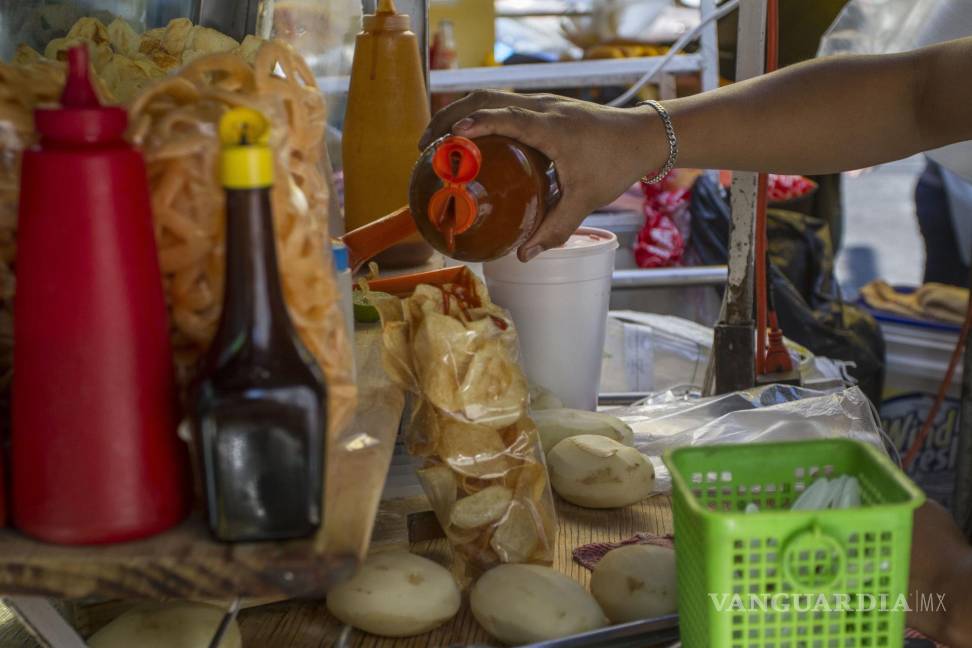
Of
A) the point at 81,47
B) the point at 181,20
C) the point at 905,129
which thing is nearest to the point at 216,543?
the point at 81,47

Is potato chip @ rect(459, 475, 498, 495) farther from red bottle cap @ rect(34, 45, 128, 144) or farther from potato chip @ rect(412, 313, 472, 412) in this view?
red bottle cap @ rect(34, 45, 128, 144)

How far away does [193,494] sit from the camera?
66 cm

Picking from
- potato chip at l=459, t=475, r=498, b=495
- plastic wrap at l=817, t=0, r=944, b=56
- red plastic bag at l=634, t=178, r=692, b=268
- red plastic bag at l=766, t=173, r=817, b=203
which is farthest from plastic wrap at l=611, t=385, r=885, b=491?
red plastic bag at l=766, t=173, r=817, b=203

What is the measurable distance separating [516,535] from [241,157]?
1.93 ft

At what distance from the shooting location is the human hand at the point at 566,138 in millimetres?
1098

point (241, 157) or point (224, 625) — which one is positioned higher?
point (241, 157)

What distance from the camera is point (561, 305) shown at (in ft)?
4.66

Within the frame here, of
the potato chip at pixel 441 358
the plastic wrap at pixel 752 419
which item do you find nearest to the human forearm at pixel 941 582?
the plastic wrap at pixel 752 419

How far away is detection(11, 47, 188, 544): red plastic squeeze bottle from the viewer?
581 millimetres

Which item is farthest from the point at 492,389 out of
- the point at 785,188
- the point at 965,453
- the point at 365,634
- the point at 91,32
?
the point at 785,188

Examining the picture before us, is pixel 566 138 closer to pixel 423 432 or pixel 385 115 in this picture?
pixel 423 432

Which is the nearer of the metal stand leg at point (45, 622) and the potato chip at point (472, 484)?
the metal stand leg at point (45, 622)

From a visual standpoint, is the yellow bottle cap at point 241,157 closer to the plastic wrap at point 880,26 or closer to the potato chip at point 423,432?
the potato chip at point 423,432

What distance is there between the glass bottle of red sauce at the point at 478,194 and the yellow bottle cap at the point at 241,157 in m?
0.40
